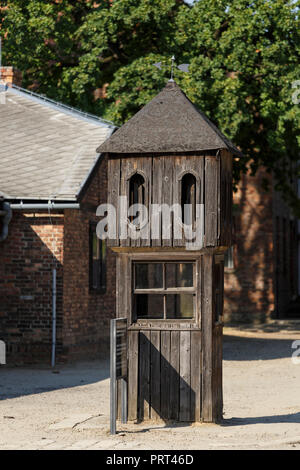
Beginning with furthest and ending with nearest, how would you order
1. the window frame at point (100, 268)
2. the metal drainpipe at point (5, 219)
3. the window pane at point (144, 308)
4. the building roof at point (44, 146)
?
the window frame at point (100, 268), the building roof at point (44, 146), the metal drainpipe at point (5, 219), the window pane at point (144, 308)

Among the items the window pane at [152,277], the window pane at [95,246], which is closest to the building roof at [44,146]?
the window pane at [95,246]

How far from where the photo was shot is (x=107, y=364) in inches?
802

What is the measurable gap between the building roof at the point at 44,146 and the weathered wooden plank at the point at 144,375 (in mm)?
7989

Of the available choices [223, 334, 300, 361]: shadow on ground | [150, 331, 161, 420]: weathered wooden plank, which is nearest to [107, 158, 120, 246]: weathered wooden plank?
[150, 331, 161, 420]: weathered wooden plank

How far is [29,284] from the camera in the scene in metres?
20.0

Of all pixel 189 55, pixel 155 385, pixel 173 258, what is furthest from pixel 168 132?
pixel 189 55

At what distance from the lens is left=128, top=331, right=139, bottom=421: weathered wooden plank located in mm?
11891

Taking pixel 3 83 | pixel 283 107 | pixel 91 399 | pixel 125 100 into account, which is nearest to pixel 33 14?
pixel 3 83

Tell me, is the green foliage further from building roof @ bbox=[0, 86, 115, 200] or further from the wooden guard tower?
the wooden guard tower

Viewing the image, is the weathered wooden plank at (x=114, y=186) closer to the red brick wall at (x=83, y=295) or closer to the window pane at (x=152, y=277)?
the red brick wall at (x=83, y=295)

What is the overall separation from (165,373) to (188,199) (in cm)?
221

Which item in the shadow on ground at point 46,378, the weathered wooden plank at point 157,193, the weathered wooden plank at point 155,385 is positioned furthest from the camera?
the shadow on ground at point 46,378

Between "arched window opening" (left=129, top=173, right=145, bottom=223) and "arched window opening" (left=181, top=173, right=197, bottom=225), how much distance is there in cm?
52

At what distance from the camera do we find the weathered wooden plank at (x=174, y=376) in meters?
11.8
